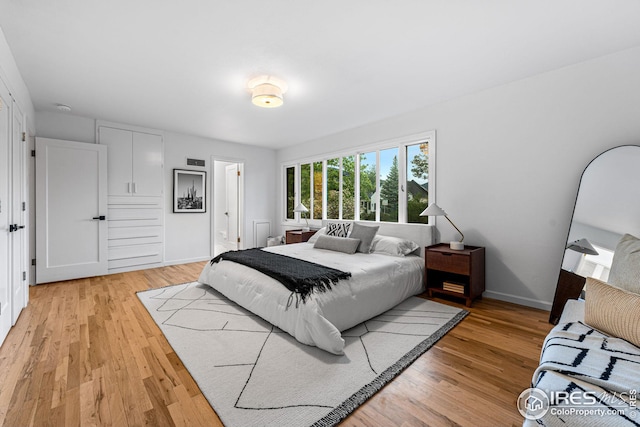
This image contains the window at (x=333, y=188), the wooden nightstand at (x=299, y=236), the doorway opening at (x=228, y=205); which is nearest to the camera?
the wooden nightstand at (x=299, y=236)

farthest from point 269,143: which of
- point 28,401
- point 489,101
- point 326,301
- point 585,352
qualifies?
point 585,352

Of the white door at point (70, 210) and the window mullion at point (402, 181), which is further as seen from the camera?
the window mullion at point (402, 181)

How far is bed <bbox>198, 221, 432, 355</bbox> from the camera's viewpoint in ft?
7.05

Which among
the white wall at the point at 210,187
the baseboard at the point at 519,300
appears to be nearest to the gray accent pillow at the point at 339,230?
the baseboard at the point at 519,300

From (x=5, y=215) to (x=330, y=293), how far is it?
109 inches

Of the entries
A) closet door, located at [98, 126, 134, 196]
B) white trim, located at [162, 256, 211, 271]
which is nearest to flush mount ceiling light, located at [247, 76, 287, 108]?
closet door, located at [98, 126, 134, 196]

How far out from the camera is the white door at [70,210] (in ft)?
13.0

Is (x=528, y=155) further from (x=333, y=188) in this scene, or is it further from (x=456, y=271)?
(x=333, y=188)

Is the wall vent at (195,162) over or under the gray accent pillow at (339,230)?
over

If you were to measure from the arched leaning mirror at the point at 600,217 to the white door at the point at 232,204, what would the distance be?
5595 mm

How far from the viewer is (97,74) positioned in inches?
114

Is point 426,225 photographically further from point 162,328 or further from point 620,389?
point 162,328

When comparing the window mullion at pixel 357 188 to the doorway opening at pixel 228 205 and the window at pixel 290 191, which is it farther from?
the doorway opening at pixel 228 205

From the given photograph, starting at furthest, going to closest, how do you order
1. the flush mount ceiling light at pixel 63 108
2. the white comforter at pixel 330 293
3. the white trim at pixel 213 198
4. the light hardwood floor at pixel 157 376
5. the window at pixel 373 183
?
the white trim at pixel 213 198 → the window at pixel 373 183 → the flush mount ceiling light at pixel 63 108 → the white comforter at pixel 330 293 → the light hardwood floor at pixel 157 376
